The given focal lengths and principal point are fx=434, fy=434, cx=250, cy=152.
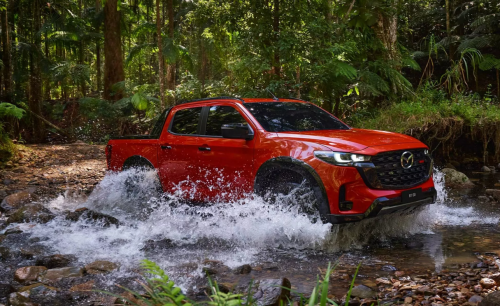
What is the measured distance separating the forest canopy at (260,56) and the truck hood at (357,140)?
4.47m

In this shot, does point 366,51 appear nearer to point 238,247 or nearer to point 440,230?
point 440,230

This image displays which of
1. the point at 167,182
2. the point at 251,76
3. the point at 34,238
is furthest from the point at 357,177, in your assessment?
the point at 251,76

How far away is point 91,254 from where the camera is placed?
204 inches

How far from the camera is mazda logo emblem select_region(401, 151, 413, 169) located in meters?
5.00

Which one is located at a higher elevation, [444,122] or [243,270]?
[444,122]

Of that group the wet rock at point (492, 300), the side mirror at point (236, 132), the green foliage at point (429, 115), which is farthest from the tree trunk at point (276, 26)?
the wet rock at point (492, 300)

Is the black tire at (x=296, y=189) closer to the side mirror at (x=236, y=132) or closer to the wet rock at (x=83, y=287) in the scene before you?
the side mirror at (x=236, y=132)

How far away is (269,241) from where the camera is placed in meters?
5.32

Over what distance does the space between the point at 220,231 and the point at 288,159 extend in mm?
1430

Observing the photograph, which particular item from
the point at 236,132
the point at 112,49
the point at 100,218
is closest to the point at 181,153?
the point at 236,132

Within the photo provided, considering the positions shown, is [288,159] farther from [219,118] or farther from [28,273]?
[28,273]

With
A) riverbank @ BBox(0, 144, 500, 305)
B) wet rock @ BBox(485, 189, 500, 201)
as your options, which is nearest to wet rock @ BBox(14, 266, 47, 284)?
riverbank @ BBox(0, 144, 500, 305)

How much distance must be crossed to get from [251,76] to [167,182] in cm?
539

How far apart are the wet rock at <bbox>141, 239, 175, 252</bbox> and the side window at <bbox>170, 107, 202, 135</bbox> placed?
1668 millimetres
